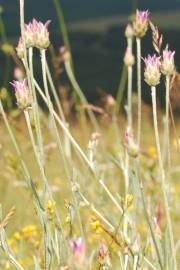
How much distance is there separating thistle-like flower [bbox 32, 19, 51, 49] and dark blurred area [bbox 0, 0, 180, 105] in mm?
7045

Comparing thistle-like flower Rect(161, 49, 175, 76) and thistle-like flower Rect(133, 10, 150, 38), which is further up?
thistle-like flower Rect(133, 10, 150, 38)

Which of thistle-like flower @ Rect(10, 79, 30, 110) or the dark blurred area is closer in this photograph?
thistle-like flower @ Rect(10, 79, 30, 110)

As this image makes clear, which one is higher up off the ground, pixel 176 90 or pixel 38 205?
pixel 176 90

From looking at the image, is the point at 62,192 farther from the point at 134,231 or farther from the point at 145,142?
the point at 134,231

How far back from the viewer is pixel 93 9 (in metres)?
11.2

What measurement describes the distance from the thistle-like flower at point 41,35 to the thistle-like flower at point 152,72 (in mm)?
165

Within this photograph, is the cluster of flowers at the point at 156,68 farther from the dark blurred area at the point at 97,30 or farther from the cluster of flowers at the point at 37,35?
the dark blurred area at the point at 97,30

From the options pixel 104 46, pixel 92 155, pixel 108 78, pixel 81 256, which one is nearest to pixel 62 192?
pixel 92 155

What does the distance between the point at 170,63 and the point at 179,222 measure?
1790 millimetres

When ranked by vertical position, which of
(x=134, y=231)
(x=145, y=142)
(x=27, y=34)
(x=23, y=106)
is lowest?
(x=145, y=142)

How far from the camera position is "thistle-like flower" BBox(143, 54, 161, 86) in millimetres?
1203

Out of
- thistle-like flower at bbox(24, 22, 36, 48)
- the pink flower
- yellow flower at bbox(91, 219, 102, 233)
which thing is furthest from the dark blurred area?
the pink flower

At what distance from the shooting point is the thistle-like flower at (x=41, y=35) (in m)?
1.26

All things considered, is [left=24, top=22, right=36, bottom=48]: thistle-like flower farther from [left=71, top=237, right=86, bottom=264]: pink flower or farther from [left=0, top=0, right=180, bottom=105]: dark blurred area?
[left=0, top=0, right=180, bottom=105]: dark blurred area
